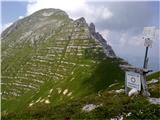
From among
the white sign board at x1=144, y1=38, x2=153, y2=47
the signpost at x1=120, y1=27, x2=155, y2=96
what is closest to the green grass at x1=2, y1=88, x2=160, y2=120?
the signpost at x1=120, y1=27, x2=155, y2=96

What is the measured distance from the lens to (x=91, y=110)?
32844 millimetres

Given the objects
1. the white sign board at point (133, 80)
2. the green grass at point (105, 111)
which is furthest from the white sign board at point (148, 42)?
the green grass at point (105, 111)

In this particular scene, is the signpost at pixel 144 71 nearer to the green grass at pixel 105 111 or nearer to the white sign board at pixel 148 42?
the white sign board at pixel 148 42

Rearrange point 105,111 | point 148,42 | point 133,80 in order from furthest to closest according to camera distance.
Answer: point 133,80, point 148,42, point 105,111

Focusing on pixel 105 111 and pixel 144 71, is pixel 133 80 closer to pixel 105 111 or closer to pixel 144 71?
pixel 144 71

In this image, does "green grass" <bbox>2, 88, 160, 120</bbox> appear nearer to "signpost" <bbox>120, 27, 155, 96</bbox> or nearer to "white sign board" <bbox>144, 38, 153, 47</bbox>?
"signpost" <bbox>120, 27, 155, 96</bbox>

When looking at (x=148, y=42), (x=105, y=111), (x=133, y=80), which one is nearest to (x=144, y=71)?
(x=133, y=80)

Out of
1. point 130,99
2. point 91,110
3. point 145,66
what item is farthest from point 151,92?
point 91,110

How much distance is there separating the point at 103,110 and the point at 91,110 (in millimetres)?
1489

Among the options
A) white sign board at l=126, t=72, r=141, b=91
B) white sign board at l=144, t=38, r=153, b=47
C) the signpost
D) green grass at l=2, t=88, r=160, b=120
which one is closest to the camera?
→ green grass at l=2, t=88, r=160, b=120

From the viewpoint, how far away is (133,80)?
4006 centimetres

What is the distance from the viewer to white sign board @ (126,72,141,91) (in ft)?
128

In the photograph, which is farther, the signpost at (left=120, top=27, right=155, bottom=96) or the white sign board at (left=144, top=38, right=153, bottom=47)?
the white sign board at (left=144, top=38, right=153, bottom=47)

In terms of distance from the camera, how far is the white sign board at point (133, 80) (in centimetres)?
3900
